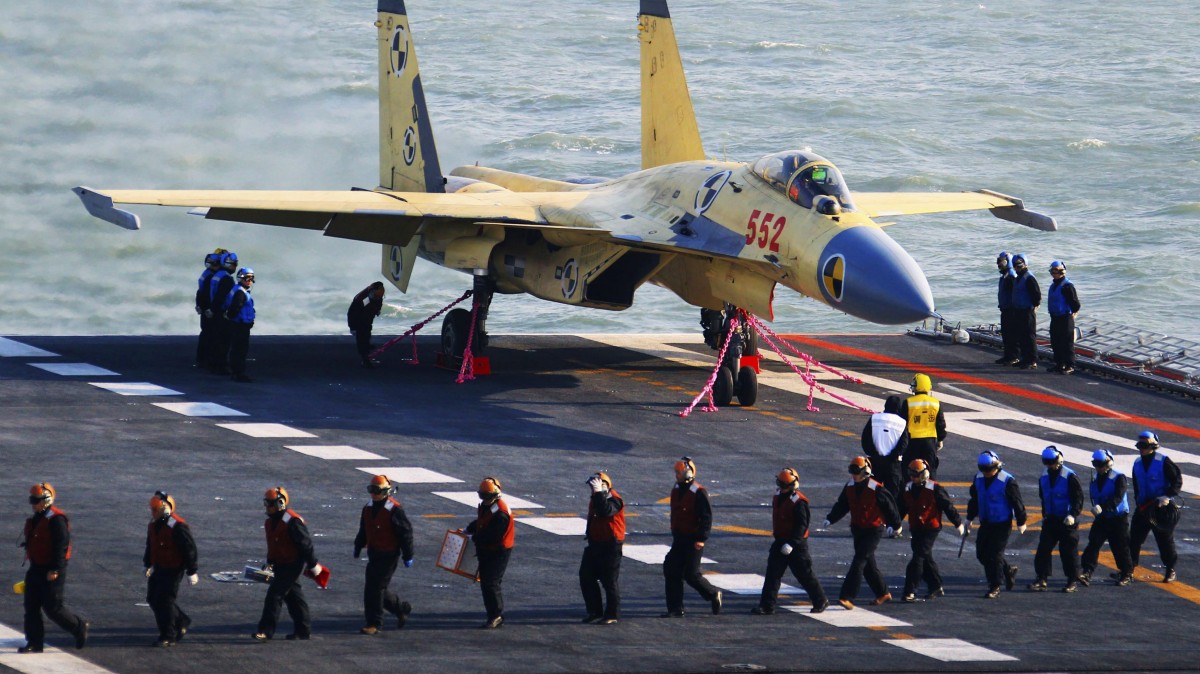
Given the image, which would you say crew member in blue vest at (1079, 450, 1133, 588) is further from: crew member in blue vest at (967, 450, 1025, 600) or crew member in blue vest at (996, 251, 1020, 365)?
crew member in blue vest at (996, 251, 1020, 365)

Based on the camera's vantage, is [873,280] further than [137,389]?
No

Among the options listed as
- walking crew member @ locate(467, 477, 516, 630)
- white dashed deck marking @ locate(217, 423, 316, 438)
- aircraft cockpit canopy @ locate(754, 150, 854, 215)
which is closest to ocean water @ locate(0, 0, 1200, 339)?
aircraft cockpit canopy @ locate(754, 150, 854, 215)

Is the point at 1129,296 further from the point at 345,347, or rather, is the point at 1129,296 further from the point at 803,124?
the point at 345,347

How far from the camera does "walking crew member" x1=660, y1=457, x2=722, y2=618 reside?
1652cm

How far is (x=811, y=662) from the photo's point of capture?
15.1 metres

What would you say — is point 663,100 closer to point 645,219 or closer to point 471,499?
point 645,219

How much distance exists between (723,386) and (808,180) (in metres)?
3.94

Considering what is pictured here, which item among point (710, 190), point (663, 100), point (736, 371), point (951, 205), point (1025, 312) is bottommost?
point (736, 371)

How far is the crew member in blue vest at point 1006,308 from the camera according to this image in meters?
30.9

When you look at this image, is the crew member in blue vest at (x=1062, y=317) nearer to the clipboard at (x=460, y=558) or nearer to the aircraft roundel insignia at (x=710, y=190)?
the aircraft roundel insignia at (x=710, y=190)

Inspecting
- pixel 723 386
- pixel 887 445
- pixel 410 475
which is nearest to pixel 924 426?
pixel 887 445

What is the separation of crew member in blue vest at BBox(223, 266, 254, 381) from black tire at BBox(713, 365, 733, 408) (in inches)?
295

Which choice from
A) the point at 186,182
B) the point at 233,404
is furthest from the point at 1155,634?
the point at 186,182

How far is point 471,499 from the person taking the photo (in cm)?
2098
